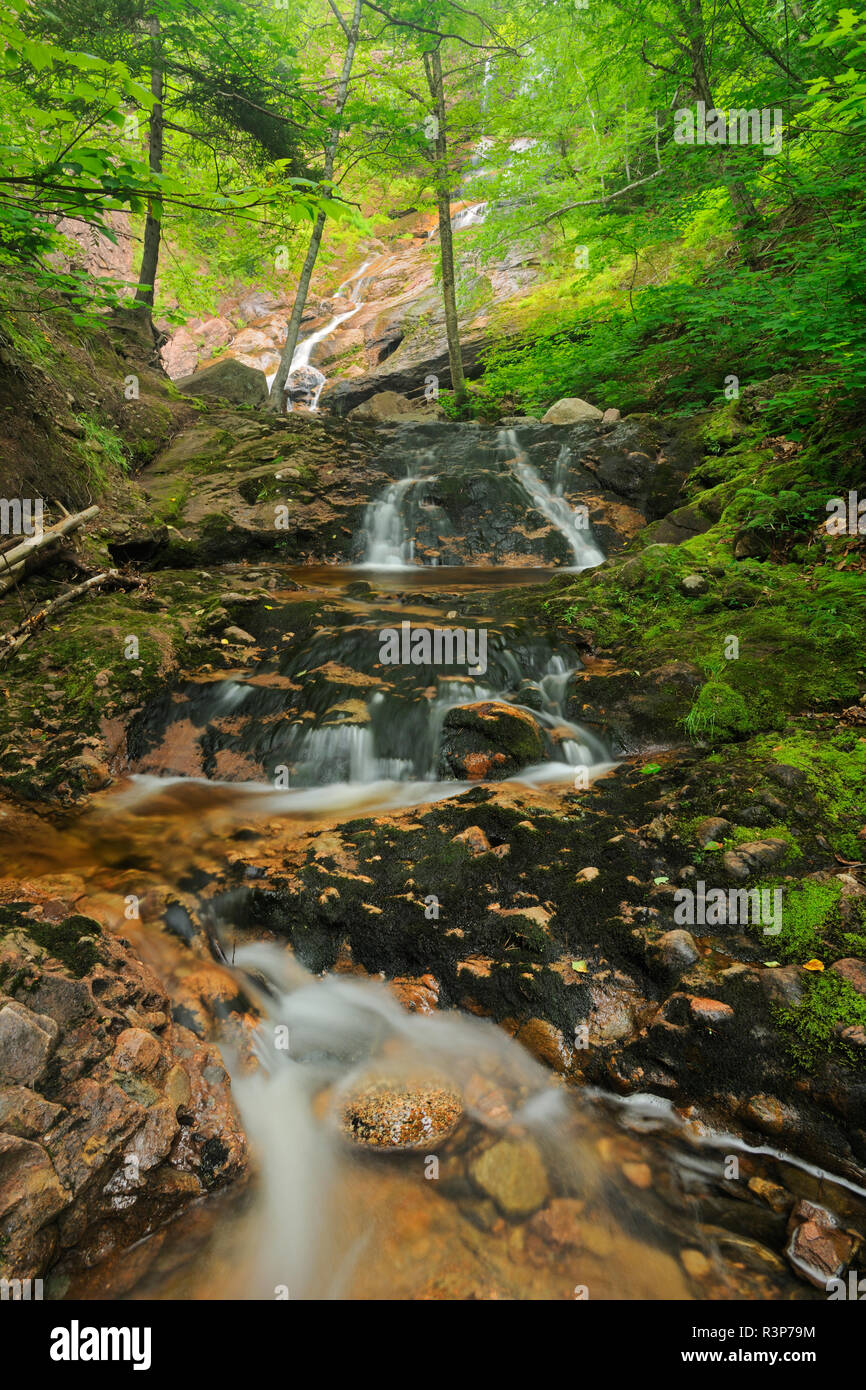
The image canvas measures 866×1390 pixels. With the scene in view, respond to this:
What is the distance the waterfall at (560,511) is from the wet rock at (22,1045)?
349 inches

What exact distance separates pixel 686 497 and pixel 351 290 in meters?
32.7

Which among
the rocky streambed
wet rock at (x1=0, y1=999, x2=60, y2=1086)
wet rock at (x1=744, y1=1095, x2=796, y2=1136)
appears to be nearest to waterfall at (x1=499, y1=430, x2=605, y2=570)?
the rocky streambed

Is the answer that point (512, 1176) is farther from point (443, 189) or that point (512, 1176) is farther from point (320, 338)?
point (320, 338)

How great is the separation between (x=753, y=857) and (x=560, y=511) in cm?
853

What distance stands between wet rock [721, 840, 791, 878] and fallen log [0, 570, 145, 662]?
573cm

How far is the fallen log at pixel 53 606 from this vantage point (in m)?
5.02

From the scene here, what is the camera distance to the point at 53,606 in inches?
216

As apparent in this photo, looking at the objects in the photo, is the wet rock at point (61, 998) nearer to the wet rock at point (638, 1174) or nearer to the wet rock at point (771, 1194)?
the wet rock at point (638, 1174)

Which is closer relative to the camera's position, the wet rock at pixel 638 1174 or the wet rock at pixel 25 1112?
the wet rock at pixel 25 1112

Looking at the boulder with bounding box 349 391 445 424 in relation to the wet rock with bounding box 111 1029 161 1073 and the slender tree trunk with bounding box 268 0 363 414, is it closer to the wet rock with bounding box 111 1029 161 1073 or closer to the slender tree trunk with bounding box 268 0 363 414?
the slender tree trunk with bounding box 268 0 363 414

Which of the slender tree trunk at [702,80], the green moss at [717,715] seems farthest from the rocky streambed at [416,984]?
the slender tree trunk at [702,80]

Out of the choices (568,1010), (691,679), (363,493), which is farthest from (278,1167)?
(363,493)
